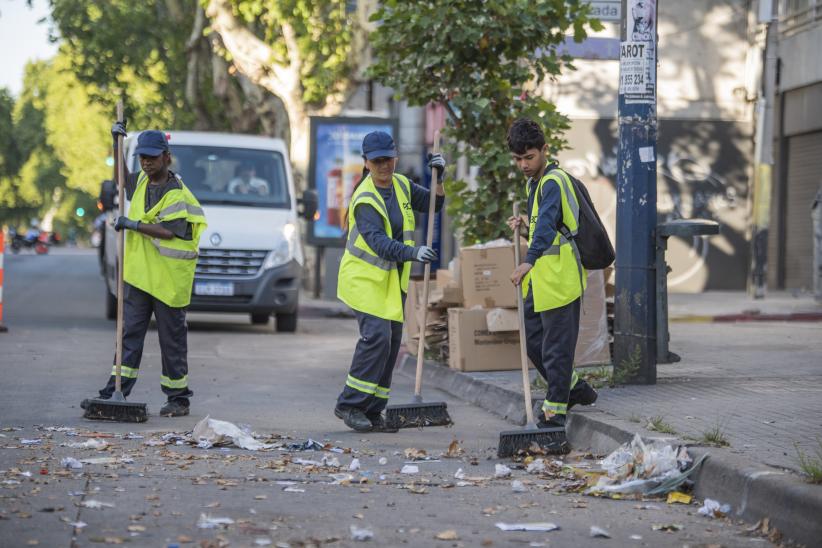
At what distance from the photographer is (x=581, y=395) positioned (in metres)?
8.62

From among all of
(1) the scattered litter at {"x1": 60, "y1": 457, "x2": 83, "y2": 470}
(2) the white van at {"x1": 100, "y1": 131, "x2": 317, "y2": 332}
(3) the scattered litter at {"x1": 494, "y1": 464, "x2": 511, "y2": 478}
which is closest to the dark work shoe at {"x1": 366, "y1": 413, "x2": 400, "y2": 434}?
(3) the scattered litter at {"x1": 494, "y1": 464, "x2": 511, "y2": 478}

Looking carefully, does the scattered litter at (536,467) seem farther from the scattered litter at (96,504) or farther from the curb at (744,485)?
the scattered litter at (96,504)

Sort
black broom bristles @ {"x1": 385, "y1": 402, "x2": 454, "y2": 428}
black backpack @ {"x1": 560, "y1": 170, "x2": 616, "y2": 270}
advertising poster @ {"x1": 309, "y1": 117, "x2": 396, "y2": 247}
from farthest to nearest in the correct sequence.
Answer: advertising poster @ {"x1": 309, "y1": 117, "x2": 396, "y2": 247}
black broom bristles @ {"x1": 385, "y1": 402, "x2": 454, "y2": 428}
black backpack @ {"x1": 560, "y1": 170, "x2": 616, "y2": 270}

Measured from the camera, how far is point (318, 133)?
77.6 feet

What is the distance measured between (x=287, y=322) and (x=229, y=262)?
1217 mm

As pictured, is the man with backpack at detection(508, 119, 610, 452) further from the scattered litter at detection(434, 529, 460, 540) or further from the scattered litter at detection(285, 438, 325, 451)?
the scattered litter at detection(434, 529, 460, 540)

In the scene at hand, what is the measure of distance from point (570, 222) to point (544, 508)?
2241 mm

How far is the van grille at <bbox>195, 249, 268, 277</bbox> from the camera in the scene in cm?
1647

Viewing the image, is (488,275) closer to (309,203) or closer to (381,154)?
(381,154)

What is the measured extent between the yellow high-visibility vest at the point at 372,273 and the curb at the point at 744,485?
4.17 ft

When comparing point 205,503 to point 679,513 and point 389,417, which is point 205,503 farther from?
point 389,417

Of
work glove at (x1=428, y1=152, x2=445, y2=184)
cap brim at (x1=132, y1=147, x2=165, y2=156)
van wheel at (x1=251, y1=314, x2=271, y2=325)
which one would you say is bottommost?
van wheel at (x1=251, y1=314, x2=271, y2=325)

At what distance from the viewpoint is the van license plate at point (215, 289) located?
16375 millimetres

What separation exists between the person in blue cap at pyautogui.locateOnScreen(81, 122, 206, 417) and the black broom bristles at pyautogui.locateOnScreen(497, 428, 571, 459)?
8.14 feet
